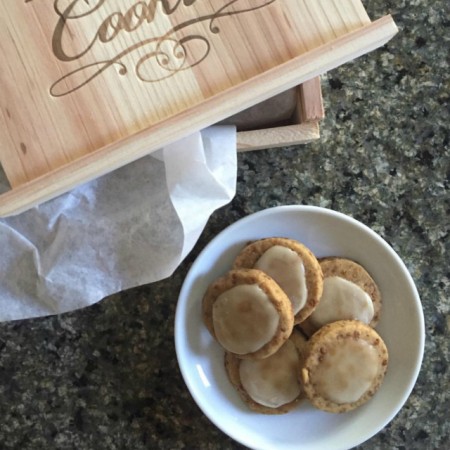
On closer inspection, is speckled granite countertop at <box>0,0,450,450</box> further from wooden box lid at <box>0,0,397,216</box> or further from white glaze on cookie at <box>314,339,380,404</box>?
wooden box lid at <box>0,0,397,216</box>

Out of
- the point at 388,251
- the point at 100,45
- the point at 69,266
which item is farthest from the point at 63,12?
the point at 388,251

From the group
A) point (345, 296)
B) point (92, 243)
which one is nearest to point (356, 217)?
point (345, 296)

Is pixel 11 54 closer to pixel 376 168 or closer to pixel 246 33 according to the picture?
pixel 246 33

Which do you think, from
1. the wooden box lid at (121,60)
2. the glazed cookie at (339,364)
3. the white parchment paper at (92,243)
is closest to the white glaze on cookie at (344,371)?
the glazed cookie at (339,364)

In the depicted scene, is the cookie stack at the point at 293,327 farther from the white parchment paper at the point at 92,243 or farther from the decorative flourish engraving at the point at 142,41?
the decorative flourish engraving at the point at 142,41

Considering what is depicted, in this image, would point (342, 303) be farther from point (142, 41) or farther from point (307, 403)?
point (142, 41)

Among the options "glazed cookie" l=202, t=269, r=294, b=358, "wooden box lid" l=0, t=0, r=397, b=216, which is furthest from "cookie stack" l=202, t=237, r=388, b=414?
"wooden box lid" l=0, t=0, r=397, b=216
